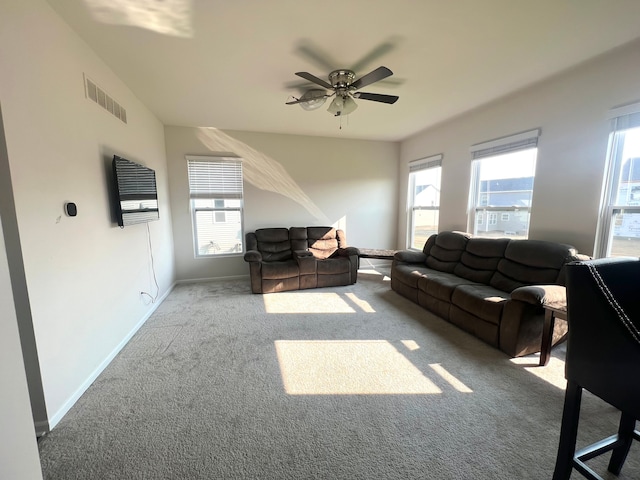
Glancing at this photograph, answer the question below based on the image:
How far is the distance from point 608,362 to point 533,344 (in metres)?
1.55

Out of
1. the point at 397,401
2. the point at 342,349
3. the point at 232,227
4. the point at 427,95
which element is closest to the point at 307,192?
the point at 232,227

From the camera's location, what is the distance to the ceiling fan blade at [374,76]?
2045mm

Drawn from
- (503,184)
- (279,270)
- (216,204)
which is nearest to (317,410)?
(279,270)

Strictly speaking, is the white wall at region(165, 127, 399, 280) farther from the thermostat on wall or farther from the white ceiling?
the thermostat on wall

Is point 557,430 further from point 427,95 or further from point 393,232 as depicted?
point 393,232

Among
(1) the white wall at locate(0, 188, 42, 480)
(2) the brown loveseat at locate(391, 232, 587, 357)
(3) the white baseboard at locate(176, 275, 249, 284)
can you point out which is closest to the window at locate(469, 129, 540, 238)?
(2) the brown loveseat at locate(391, 232, 587, 357)

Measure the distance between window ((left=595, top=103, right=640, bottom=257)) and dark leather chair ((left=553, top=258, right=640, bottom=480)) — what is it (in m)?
1.79

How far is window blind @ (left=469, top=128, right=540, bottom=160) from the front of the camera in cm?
300

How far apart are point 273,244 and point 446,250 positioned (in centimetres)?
277

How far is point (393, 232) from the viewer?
573 centimetres

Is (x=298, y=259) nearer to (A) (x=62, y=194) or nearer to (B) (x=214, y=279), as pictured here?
A: (B) (x=214, y=279)

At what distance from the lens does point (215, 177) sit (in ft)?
14.9

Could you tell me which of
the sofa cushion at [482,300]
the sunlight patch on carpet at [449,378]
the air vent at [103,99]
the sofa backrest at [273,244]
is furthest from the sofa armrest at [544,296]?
the air vent at [103,99]

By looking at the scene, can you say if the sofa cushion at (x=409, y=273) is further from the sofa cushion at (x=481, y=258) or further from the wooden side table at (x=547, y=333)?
the wooden side table at (x=547, y=333)
